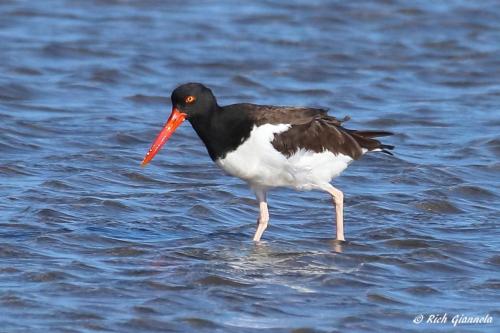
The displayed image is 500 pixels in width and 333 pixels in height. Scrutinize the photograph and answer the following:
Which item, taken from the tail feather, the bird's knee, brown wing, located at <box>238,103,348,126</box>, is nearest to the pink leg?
the bird's knee

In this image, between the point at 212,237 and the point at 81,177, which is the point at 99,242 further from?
the point at 81,177

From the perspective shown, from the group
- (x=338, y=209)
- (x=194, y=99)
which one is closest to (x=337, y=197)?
(x=338, y=209)

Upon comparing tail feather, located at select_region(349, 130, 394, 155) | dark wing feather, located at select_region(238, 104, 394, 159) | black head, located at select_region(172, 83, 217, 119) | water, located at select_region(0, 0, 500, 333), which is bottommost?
water, located at select_region(0, 0, 500, 333)

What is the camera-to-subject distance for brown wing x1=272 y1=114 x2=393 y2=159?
8234mm

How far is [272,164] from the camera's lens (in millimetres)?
8180

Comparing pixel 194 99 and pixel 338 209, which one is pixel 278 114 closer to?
pixel 194 99

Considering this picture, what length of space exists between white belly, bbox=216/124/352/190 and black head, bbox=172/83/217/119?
0.38 metres

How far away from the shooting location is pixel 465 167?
1103cm

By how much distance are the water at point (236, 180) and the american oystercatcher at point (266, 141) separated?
19.9 inches

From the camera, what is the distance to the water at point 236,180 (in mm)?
7020

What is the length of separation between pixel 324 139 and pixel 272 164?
527mm

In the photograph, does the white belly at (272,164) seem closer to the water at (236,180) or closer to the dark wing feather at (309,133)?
the dark wing feather at (309,133)

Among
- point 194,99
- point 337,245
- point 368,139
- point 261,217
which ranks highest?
point 194,99

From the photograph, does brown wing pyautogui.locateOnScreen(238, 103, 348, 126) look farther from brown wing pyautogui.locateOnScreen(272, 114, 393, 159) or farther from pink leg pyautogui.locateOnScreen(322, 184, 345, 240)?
pink leg pyautogui.locateOnScreen(322, 184, 345, 240)
